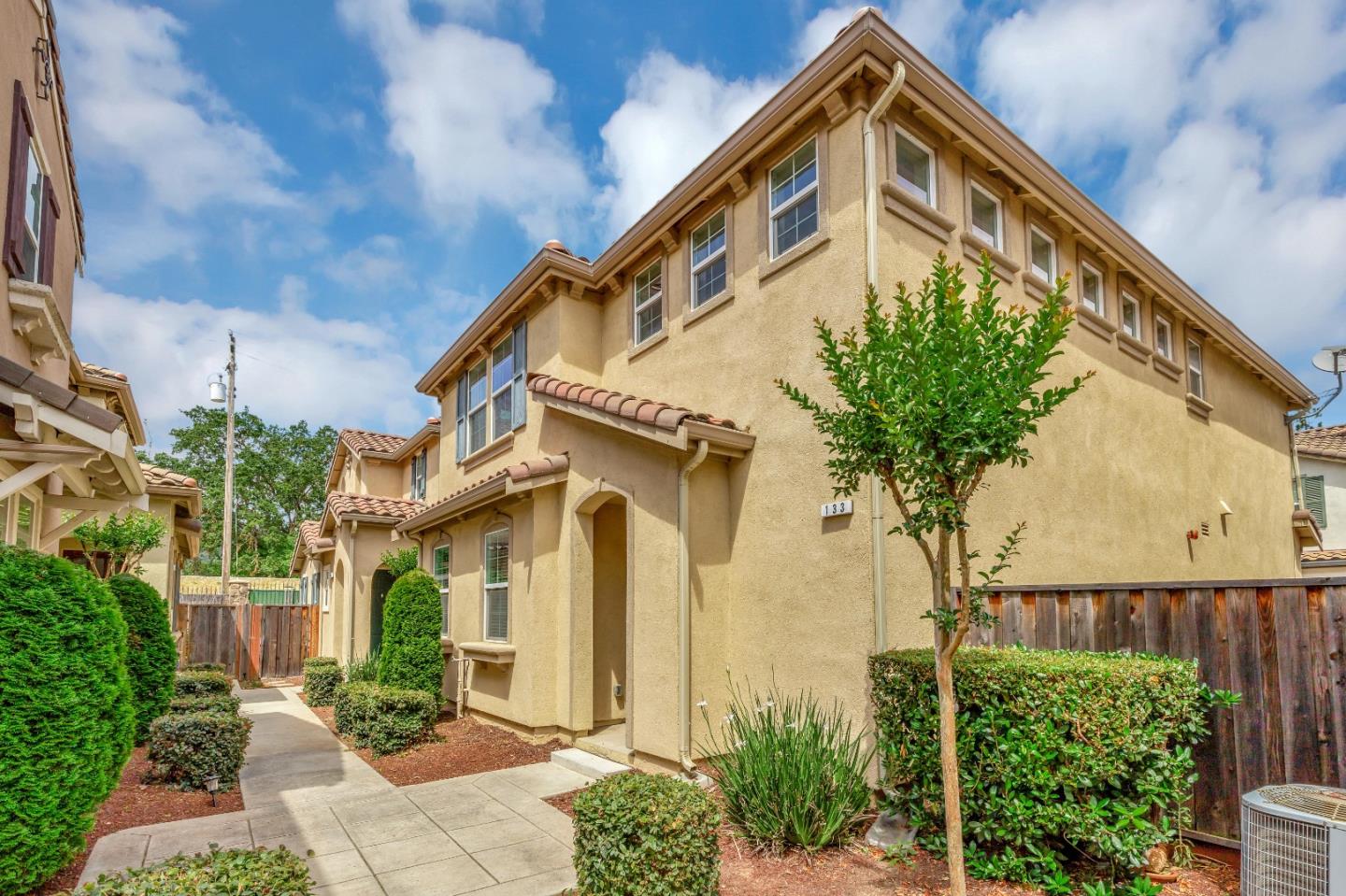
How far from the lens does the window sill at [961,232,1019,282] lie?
792 centimetres

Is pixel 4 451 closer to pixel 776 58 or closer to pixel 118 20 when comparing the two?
pixel 118 20

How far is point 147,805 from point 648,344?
24.2 feet

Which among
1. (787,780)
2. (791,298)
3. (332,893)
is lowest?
(332,893)

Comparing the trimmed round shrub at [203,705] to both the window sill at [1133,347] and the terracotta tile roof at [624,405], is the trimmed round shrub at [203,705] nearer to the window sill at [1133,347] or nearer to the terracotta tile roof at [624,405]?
the terracotta tile roof at [624,405]

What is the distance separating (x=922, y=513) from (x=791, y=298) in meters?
3.93

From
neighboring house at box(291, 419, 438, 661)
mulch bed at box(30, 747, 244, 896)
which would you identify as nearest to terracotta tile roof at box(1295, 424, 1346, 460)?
neighboring house at box(291, 419, 438, 661)

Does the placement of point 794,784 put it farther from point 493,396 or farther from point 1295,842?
point 493,396

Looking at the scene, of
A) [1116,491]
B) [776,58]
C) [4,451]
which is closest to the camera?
[4,451]

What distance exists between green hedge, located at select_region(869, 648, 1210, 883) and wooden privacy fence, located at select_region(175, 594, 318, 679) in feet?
65.7

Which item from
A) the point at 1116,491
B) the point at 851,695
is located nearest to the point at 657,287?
the point at 851,695

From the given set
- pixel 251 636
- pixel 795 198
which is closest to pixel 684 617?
pixel 795 198

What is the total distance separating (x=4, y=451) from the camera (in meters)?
5.10

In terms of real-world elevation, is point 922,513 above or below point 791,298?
below

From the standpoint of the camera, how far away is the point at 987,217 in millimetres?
8617
